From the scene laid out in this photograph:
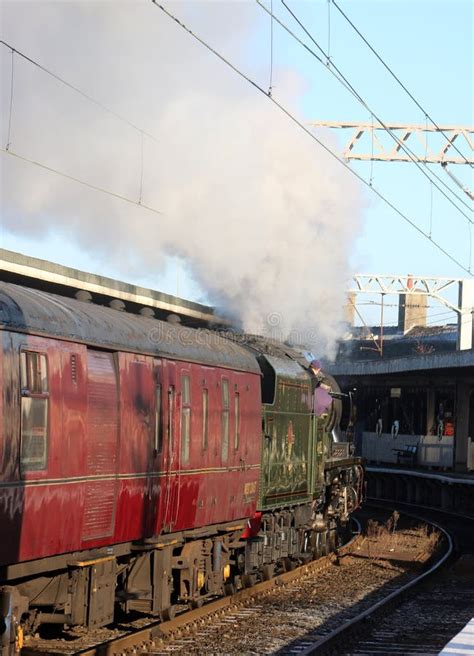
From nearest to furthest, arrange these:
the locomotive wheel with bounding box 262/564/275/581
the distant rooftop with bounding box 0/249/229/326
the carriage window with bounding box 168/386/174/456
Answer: the carriage window with bounding box 168/386/174/456, the locomotive wheel with bounding box 262/564/275/581, the distant rooftop with bounding box 0/249/229/326

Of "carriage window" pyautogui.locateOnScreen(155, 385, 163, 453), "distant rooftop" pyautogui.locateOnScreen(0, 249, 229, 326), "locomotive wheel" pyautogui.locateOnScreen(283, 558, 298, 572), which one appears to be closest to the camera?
"carriage window" pyautogui.locateOnScreen(155, 385, 163, 453)

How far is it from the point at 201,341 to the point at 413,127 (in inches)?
549

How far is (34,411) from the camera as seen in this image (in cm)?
889

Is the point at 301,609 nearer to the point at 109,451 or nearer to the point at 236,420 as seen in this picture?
the point at 236,420

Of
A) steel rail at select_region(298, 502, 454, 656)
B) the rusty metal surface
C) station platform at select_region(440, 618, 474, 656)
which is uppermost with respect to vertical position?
A: the rusty metal surface

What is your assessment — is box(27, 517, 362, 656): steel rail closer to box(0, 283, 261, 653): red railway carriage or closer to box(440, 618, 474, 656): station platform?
box(0, 283, 261, 653): red railway carriage

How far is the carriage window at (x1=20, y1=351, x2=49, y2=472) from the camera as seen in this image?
8.71 metres

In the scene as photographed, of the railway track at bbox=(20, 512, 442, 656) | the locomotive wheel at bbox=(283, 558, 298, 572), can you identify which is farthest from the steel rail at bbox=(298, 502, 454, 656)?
the locomotive wheel at bbox=(283, 558, 298, 572)

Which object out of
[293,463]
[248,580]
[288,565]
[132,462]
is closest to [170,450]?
[132,462]

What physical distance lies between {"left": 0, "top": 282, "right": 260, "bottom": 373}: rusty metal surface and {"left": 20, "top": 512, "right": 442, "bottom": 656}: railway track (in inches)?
111

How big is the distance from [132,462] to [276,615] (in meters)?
4.14

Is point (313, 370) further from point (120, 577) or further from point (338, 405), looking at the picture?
point (120, 577)

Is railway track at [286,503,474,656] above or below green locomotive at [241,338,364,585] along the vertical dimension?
below

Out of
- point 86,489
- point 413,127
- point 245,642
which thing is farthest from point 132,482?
point 413,127
